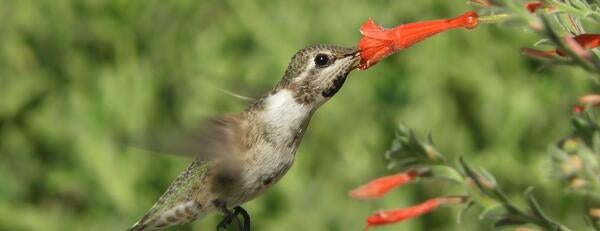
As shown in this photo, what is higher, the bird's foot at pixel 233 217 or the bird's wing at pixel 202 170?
the bird's wing at pixel 202 170

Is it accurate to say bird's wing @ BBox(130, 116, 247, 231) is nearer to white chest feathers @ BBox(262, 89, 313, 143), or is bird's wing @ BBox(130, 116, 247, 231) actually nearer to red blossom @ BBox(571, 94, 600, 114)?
white chest feathers @ BBox(262, 89, 313, 143)

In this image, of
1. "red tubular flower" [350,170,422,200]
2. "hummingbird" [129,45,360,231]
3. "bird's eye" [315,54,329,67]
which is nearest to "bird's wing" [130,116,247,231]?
"hummingbird" [129,45,360,231]

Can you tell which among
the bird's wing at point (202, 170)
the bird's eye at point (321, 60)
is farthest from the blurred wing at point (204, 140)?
the bird's eye at point (321, 60)

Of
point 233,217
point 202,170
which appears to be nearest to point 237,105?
point 202,170

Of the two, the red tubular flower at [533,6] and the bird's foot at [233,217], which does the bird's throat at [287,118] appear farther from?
the red tubular flower at [533,6]

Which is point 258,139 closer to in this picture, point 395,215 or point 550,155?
point 395,215

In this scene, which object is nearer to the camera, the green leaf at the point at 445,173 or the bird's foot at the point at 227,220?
the green leaf at the point at 445,173
